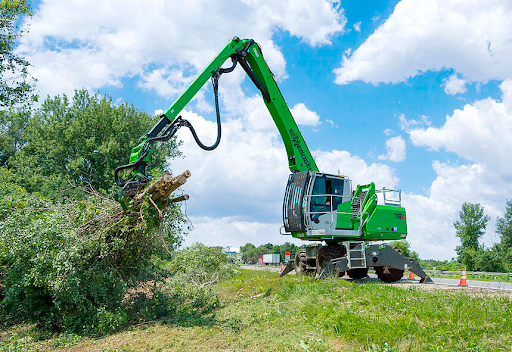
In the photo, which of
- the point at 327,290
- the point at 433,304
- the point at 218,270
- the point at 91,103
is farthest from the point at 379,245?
the point at 91,103

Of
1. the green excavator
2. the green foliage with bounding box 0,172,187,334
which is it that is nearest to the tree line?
the green excavator

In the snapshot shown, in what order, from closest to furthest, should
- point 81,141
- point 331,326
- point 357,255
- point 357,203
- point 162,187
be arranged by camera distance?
point 331,326 < point 162,187 < point 357,255 < point 357,203 < point 81,141

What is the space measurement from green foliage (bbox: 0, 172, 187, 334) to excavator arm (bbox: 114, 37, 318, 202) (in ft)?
3.69

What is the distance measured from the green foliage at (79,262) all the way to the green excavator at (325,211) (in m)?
5.01

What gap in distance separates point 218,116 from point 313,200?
4.51 m

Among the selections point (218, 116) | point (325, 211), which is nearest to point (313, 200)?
point (325, 211)

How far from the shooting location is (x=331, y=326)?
6.85m

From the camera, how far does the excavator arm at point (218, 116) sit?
9227 millimetres

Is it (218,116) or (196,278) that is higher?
(218,116)

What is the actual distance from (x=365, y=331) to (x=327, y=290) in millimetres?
3244

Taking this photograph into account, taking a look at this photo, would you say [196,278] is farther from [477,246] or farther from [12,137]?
[477,246]

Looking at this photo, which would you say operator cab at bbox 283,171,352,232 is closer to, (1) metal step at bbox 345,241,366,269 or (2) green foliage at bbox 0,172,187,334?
(1) metal step at bbox 345,241,366,269

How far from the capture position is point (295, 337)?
6.53 metres

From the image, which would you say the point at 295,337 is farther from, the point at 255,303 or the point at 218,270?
the point at 218,270
